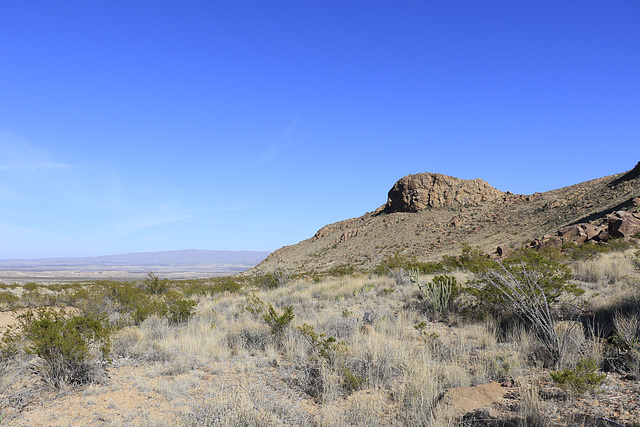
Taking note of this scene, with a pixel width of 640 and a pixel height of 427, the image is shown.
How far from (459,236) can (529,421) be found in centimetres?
4240

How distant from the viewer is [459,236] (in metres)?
43.0

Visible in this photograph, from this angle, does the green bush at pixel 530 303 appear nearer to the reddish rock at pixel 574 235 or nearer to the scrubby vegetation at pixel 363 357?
the scrubby vegetation at pixel 363 357

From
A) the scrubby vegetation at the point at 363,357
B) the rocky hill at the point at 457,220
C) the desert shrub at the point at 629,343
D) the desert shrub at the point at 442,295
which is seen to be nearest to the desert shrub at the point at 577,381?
the scrubby vegetation at the point at 363,357

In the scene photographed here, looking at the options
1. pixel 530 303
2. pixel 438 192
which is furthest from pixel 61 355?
pixel 438 192

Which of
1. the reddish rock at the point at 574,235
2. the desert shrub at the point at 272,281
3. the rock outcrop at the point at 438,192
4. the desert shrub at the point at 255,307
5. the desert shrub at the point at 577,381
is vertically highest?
the rock outcrop at the point at 438,192

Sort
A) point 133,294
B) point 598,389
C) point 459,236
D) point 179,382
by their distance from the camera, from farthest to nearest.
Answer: point 459,236, point 133,294, point 179,382, point 598,389

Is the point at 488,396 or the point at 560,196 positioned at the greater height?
the point at 560,196

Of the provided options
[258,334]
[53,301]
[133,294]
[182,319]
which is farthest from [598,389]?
[53,301]

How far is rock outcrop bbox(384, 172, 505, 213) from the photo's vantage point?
54812mm

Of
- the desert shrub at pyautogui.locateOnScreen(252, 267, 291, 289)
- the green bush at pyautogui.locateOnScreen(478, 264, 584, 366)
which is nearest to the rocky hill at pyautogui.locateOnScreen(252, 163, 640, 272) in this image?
the desert shrub at pyautogui.locateOnScreen(252, 267, 291, 289)

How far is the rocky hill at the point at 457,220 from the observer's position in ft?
108

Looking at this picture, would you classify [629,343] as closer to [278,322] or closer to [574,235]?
[278,322]

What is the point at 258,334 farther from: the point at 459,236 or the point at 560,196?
the point at 560,196

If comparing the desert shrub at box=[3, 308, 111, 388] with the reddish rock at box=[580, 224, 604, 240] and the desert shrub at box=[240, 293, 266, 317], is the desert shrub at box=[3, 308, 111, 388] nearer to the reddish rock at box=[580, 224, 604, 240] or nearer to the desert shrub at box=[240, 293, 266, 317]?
the desert shrub at box=[240, 293, 266, 317]
